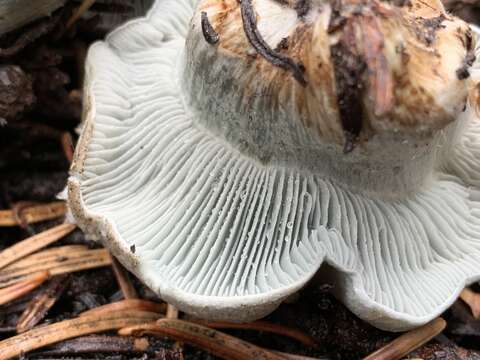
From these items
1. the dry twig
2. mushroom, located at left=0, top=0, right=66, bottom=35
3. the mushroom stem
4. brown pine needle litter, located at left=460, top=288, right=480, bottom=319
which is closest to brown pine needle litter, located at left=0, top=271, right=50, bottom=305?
mushroom, located at left=0, top=0, right=66, bottom=35

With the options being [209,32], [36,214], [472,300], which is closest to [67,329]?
[36,214]

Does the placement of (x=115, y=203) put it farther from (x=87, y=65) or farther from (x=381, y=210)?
(x=381, y=210)

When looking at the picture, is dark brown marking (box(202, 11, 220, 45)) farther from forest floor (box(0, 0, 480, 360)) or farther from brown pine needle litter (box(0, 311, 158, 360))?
brown pine needle litter (box(0, 311, 158, 360))

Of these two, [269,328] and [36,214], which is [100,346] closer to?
[269,328]

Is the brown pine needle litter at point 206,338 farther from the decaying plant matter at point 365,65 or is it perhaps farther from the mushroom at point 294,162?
the decaying plant matter at point 365,65

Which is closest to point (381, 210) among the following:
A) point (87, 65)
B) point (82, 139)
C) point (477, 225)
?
point (477, 225)

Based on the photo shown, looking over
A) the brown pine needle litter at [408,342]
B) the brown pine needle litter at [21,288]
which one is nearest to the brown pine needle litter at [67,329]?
the brown pine needle litter at [21,288]

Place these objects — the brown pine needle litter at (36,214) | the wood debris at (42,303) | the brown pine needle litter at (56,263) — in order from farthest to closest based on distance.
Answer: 1. the brown pine needle litter at (36,214)
2. the brown pine needle litter at (56,263)
3. the wood debris at (42,303)
